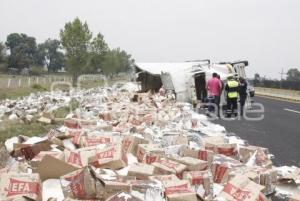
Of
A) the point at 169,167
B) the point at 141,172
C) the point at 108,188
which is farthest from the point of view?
the point at 169,167

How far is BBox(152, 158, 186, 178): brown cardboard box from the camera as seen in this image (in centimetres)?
502

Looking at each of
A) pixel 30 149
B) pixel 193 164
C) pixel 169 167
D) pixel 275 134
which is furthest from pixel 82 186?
pixel 275 134

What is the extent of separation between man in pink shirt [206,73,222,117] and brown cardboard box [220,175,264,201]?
11.8 meters

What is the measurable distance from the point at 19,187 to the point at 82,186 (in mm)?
615

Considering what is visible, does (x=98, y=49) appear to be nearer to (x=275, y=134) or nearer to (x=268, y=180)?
(x=275, y=134)

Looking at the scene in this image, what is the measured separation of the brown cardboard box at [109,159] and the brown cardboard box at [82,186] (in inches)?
34.1

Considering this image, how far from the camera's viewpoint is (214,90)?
1681 cm

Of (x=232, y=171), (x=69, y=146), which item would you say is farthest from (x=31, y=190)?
(x=232, y=171)

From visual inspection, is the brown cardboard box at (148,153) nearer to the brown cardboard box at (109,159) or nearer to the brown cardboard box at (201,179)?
the brown cardboard box at (109,159)

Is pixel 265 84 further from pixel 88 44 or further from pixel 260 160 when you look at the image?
pixel 260 160

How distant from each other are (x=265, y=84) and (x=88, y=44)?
19505 millimetres

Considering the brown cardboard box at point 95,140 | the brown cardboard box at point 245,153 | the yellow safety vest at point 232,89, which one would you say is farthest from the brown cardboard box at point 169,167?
the yellow safety vest at point 232,89

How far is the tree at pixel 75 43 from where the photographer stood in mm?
43781

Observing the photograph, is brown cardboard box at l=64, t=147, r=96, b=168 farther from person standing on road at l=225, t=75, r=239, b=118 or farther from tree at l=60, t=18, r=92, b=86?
tree at l=60, t=18, r=92, b=86
